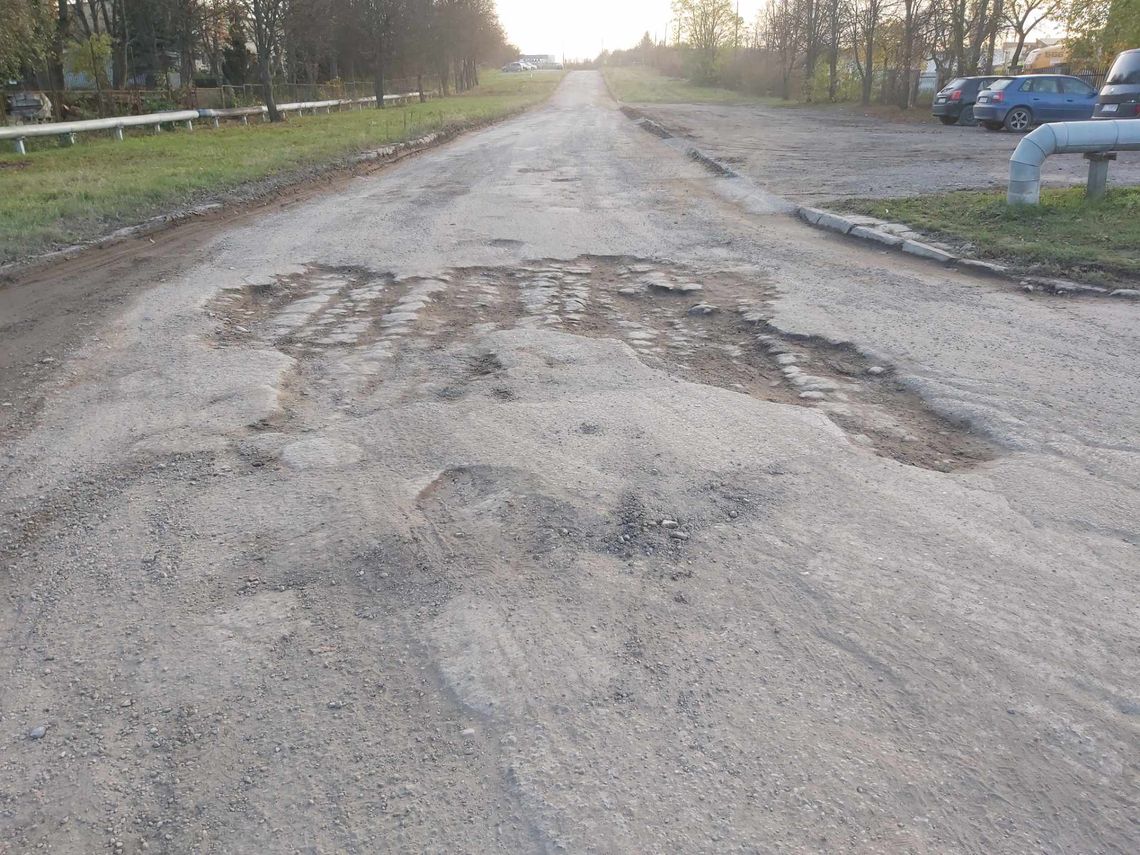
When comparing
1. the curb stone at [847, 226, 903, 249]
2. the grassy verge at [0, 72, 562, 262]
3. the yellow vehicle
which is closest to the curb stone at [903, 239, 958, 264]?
the curb stone at [847, 226, 903, 249]

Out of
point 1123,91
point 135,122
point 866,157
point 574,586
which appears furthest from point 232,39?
point 574,586

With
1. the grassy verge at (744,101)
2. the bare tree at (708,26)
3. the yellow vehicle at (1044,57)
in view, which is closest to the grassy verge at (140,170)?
the grassy verge at (744,101)

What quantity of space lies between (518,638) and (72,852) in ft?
4.15

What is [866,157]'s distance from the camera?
1708cm

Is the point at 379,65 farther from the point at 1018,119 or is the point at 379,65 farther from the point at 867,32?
the point at 1018,119

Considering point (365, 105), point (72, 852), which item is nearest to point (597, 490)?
point (72, 852)

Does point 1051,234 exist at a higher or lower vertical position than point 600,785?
higher

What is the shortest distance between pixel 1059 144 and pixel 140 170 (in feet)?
43.6

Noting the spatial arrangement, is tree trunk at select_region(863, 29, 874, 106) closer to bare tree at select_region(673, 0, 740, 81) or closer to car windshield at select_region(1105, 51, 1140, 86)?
car windshield at select_region(1105, 51, 1140, 86)

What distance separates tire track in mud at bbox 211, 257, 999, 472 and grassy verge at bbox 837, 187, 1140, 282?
8.76 ft

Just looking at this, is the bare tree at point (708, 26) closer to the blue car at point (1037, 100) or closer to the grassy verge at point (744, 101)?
the grassy verge at point (744, 101)

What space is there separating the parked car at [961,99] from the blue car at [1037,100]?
215 centimetres

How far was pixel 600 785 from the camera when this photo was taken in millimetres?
2131

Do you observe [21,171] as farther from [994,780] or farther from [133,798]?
[994,780]
